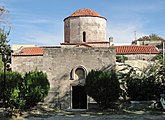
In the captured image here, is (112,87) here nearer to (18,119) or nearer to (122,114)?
(122,114)

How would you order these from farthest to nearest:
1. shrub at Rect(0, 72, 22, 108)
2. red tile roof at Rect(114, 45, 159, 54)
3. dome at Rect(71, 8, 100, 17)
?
red tile roof at Rect(114, 45, 159, 54) < dome at Rect(71, 8, 100, 17) < shrub at Rect(0, 72, 22, 108)

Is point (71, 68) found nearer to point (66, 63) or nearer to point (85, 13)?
point (66, 63)

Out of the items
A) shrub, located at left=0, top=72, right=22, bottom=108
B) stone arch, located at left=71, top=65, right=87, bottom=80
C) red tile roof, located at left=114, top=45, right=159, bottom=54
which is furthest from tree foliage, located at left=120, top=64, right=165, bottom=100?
red tile roof, located at left=114, top=45, right=159, bottom=54

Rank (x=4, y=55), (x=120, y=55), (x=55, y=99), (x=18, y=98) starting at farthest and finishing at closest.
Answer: (x=120, y=55) → (x=55, y=99) → (x=4, y=55) → (x=18, y=98)

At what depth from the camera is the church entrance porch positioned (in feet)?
71.1

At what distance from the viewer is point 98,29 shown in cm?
2950

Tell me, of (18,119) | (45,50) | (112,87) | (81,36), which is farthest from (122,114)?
(81,36)

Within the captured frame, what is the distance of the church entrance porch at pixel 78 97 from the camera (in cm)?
2169

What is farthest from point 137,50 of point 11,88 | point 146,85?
point 11,88

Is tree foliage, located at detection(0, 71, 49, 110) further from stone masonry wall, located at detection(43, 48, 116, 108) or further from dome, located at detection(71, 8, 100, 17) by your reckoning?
dome, located at detection(71, 8, 100, 17)

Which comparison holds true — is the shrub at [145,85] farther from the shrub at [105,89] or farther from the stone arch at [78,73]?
the stone arch at [78,73]

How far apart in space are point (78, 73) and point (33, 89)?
19.1 feet

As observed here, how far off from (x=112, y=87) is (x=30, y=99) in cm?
507

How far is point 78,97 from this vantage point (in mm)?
21906
